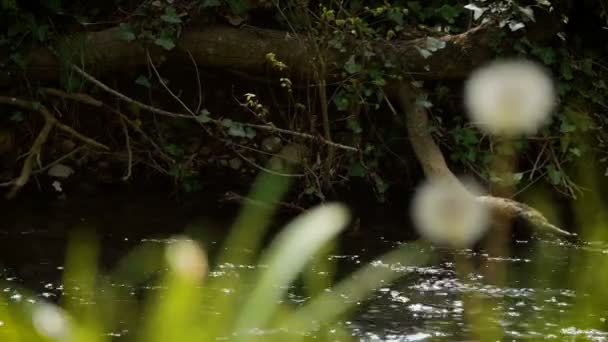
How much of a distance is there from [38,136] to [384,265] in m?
1.82

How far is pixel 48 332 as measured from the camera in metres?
0.48

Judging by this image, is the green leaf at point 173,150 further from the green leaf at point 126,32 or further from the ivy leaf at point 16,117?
the ivy leaf at point 16,117

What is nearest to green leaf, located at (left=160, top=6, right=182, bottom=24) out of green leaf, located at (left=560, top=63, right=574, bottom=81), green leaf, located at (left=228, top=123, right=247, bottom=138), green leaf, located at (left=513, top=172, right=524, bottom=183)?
green leaf, located at (left=228, top=123, right=247, bottom=138)

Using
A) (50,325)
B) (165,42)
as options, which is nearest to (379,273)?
(165,42)

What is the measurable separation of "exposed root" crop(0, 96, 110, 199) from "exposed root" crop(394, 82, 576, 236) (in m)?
1.52

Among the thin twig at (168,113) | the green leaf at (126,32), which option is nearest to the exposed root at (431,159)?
the thin twig at (168,113)

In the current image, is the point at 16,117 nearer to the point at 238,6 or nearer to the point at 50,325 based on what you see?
the point at 238,6

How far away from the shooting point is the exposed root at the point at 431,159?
3693 millimetres

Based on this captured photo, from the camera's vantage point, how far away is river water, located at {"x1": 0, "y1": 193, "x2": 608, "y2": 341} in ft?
8.43

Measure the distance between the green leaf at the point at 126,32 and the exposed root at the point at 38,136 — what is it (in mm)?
512

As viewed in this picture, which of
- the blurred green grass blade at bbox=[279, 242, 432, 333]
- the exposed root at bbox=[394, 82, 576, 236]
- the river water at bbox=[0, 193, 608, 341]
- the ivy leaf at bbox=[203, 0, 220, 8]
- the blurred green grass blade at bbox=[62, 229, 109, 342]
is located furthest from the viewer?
the ivy leaf at bbox=[203, 0, 220, 8]

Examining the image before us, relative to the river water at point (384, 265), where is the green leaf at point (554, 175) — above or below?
above

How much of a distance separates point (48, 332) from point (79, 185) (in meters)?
3.90

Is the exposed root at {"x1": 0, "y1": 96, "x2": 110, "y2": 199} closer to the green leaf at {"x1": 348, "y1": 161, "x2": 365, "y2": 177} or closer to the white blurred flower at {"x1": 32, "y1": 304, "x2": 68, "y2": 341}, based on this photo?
the green leaf at {"x1": 348, "y1": 161, "x2": 365, "y2": 177}
